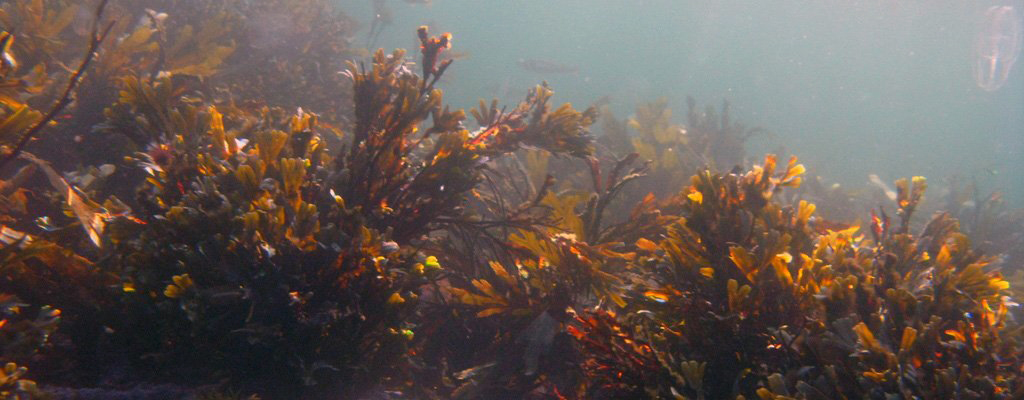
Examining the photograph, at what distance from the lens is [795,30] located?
69.1 m

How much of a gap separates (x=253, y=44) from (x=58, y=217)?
4.07 meters

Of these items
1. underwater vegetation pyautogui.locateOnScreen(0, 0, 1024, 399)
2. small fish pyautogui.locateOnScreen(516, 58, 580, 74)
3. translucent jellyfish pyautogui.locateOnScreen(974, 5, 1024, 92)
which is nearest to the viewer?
underwater vegetation pyautogui.locateOnScreen(0, 0, 1024, 399)

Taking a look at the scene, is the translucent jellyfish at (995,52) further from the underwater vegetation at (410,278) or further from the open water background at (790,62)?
the underwater vegetation at (410,278)

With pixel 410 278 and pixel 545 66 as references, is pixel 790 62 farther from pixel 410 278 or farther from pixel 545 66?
pixel 410 278

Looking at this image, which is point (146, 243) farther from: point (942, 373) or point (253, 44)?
point (253, 44)

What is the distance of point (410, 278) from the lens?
1.84 meters

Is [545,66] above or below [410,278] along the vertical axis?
above

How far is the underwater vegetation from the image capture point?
1.59m

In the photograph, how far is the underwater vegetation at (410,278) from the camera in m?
1.59

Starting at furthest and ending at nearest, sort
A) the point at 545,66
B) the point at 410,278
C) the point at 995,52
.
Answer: the point at 995,52 < the point at 545,66 < the point at 410,278

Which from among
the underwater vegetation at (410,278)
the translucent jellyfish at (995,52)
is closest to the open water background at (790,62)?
the translucent jellyfish at (995,52)

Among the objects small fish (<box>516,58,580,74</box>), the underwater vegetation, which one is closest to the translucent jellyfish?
small fish (<box>516,58,580,74</box>)

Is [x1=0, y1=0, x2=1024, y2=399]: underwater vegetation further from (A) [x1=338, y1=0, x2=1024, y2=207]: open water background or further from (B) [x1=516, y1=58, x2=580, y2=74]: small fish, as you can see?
(A) [x1=338, y1=0, x2=1024, y2=207]: open water background

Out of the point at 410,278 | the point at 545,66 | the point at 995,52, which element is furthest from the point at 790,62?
the point at 410,278
